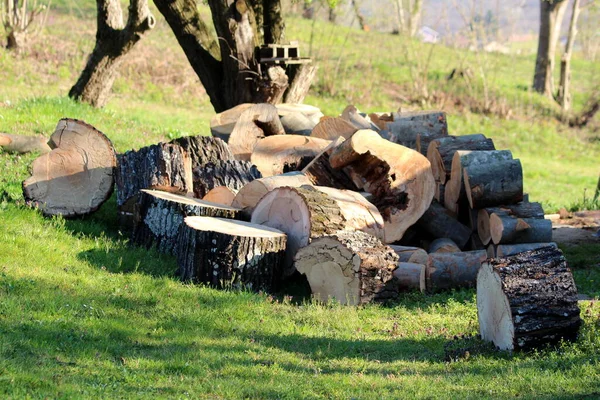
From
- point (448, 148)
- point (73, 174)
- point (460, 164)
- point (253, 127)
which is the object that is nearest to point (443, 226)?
point (460, 164)

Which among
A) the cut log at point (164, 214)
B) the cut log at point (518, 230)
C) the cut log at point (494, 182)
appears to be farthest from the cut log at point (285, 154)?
the cut log at point (518, 230)

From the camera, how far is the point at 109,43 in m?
14.9

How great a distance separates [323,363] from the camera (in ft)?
19.5

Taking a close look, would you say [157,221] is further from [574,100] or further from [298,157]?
[574,100]

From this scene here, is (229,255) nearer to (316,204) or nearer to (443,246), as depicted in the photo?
(316,204)

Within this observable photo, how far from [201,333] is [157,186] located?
3.08 metres

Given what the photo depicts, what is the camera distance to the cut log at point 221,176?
30.9 ft

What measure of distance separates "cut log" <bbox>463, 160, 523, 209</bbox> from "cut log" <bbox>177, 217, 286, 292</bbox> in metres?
2.58

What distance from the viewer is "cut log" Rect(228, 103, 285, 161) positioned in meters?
10.9

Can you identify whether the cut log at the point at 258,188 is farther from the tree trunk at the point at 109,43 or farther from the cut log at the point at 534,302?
the tree trunk at the point at 109,43

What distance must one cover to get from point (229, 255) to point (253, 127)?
148 inches

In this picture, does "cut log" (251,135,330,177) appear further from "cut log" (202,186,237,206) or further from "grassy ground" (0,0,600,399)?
"grassy ground" (0,0,600,399)

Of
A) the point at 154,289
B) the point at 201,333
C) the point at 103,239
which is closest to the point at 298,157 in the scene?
the point at 103,239

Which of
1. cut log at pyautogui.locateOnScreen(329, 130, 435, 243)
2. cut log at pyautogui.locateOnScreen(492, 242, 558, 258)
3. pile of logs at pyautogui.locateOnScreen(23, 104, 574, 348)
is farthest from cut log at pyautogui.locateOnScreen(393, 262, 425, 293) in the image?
cut log at pyautogui.locateOnScreen(492, 242, 558, 258)
